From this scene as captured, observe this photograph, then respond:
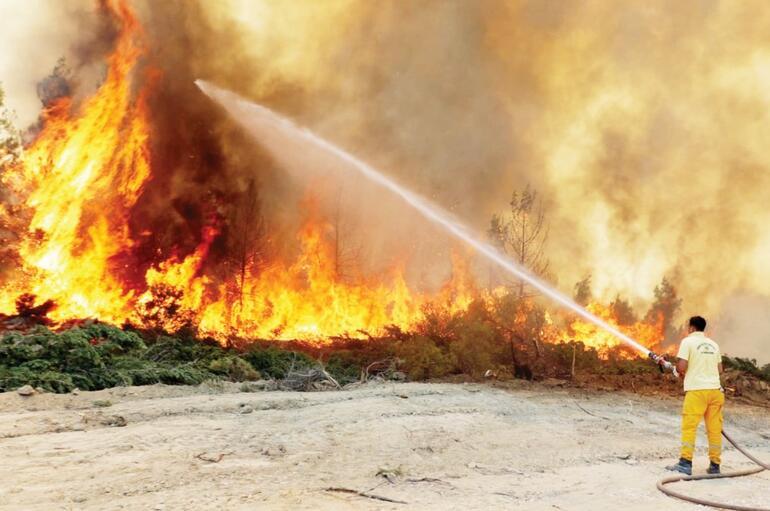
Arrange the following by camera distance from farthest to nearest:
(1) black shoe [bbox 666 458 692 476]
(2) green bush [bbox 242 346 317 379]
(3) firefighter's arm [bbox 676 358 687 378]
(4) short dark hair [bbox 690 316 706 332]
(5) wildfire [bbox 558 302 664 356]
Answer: (5) wildfire [bbox 558 302 664 356] → (2) green bush [bbox 242 346 317 379] → (4) short dark hair [bbox 690 316 706 332] → (3) firefighter's arm [bbox 676 358 687 378] → (1) black shoe [bbox 666 458 692 476]

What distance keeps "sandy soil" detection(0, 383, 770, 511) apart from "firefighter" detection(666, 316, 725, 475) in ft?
1.16

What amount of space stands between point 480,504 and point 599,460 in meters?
2.80

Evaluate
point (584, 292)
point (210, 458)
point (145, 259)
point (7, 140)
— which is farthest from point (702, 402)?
point (7, 140)

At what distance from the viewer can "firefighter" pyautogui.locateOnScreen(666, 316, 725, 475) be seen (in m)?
7.15

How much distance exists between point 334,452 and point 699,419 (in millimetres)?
4392

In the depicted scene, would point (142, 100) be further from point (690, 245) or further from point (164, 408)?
point (690, 245)

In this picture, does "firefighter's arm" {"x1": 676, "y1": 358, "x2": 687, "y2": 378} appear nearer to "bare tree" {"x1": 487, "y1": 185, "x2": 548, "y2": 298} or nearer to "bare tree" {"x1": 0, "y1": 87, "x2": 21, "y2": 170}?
"bare tree" {"x1": 487, "y1": 185, "x2": 548, "y2": 298}

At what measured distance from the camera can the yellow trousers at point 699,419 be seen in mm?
7152

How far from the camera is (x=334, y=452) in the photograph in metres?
7.25

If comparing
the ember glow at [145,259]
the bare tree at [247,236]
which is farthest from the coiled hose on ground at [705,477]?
the bare tree at [247,236]

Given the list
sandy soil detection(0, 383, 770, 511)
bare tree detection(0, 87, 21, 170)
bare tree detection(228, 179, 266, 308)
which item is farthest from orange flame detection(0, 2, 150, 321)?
sandy soil detection(0, 383, 770, 511)

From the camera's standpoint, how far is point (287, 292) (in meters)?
18.5

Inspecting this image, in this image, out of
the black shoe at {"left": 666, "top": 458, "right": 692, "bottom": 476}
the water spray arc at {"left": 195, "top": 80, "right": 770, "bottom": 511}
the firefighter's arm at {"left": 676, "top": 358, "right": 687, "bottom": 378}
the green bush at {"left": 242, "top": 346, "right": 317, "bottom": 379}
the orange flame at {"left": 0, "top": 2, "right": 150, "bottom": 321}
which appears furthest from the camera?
the water spray arc at {"left": 195, "top": 80, "right": 770, "bottom": 511}

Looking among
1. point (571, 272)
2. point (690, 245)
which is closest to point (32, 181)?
point (571, 272)
